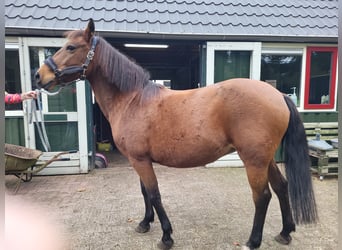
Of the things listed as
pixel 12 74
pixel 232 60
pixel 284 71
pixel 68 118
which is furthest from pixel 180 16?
pixel 12 74

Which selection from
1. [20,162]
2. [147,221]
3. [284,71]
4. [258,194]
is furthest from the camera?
[284,71]

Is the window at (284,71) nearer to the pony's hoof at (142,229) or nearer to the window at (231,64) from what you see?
the window at (231,64)

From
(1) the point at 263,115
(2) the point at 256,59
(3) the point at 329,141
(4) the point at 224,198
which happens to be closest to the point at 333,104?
(3) the point at 329,141

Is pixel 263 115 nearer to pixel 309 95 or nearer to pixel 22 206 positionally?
pixel 22 206

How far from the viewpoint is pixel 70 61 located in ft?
6.53

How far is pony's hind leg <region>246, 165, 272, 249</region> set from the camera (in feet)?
5.84

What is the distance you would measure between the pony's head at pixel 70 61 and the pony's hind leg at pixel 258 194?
159 centimetres

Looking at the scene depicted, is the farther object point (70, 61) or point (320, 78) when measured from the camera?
point (320, 78)

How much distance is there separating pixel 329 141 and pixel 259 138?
3196 millimetres

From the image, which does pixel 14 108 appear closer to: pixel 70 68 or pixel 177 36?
pixel 70 68

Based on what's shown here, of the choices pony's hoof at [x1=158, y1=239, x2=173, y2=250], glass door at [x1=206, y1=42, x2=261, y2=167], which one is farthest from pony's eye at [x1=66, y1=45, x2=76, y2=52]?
glass door at [x1=206, y1=42, x2=261, y2=167]

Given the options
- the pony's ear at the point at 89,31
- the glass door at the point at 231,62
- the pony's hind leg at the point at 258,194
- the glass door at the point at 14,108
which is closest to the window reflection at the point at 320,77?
the glass door at the point at 231,62

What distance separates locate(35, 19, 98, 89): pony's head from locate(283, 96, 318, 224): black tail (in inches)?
67.0

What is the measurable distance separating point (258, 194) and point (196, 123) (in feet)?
2.37
